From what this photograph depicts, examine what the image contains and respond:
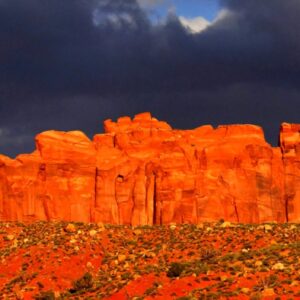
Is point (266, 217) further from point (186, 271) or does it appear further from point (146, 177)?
point (186, 271)

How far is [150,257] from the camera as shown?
82000 mm

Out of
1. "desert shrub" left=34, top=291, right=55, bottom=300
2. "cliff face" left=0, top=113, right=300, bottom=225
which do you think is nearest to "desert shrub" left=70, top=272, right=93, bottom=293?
"desert shrub" left=34, top=291, right=55, bottom=300

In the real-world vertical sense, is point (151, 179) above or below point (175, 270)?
above

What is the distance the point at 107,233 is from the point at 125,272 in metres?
15.1

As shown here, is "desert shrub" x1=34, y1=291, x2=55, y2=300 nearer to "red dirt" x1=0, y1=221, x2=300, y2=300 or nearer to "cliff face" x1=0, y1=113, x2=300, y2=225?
"red dirt" x1=0, y1=221, x2=300, y2=300

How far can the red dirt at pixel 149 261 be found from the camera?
2601 inches

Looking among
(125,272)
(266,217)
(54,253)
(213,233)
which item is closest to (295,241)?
(213,233)

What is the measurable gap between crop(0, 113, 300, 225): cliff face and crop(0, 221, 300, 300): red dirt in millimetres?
14420

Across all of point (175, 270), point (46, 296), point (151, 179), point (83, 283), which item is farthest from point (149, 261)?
point (151, 179)

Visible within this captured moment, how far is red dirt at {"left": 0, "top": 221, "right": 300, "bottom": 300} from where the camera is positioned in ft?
217

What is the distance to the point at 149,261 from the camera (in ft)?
266

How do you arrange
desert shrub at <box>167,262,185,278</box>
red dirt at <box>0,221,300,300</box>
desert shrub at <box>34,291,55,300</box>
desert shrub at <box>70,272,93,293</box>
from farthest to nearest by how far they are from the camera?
desert shrub at <box>70,272,93,293</box> → desert shrub at <box>34,291,55,300</box> → desert shrub at <box>167,262,185,278</box> → red dirt at <box>0,221,300,300</box>

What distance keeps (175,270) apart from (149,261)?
9.44 m

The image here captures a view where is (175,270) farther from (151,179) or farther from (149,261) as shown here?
(151,179)
